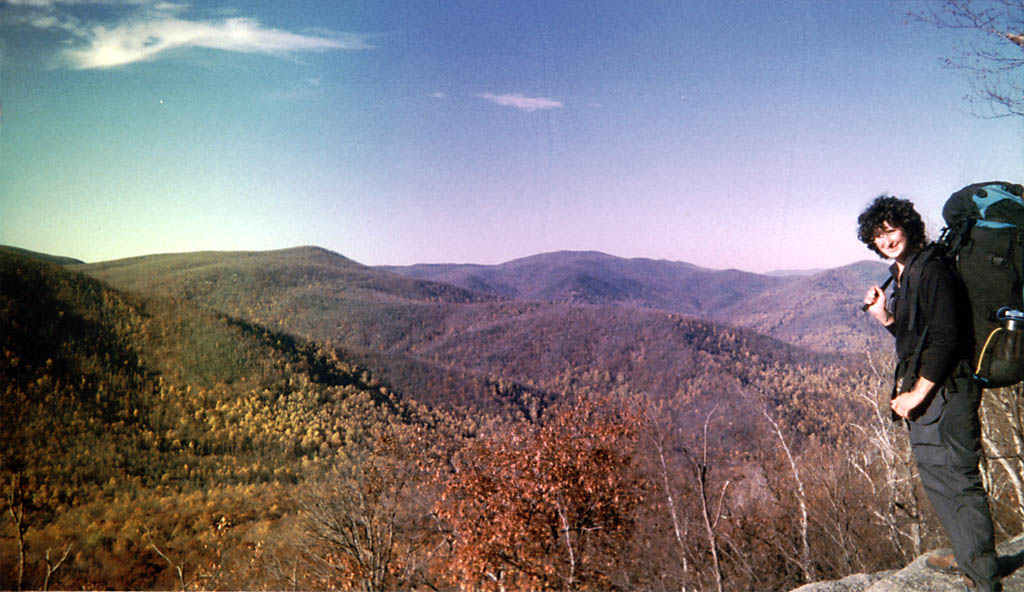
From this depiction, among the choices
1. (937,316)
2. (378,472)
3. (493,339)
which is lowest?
(493,339)

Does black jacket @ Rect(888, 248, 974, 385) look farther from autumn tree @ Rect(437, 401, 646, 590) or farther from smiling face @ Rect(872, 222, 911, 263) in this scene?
autumn tree @ Rect(437, 401, 646, 590)

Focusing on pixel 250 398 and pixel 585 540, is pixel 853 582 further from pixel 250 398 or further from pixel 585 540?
pixel 250 398

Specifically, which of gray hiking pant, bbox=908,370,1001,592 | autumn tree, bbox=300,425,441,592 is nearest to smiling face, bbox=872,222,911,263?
gray hiking pant, bbox=908,370,1001,592

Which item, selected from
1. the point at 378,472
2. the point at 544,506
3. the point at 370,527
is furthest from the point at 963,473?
the point at 544,506

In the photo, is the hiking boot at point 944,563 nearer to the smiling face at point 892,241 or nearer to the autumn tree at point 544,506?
the smiling face at point 892,241

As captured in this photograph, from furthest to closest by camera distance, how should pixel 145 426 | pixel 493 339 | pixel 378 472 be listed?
pixel 493 339, pixel 145 426, pixel 378 472

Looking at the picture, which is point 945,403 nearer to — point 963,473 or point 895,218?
Result: point 963,473
